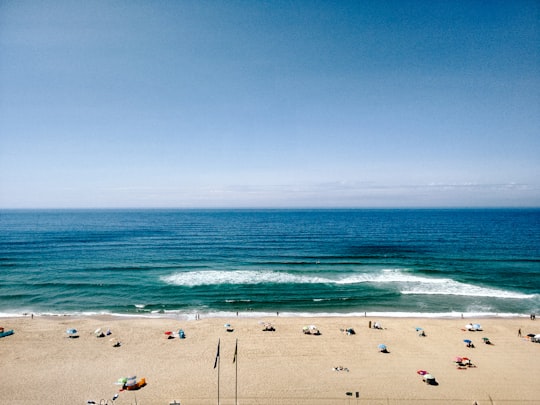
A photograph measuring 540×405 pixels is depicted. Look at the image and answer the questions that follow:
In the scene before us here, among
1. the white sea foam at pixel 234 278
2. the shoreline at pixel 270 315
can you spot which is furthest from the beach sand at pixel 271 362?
the white sea foam at pixel 234 278

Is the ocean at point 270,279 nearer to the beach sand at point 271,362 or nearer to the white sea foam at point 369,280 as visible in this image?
the white sea foam at point 369,280

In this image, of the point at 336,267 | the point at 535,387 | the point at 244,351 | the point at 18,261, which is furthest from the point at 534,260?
the point at 18,261

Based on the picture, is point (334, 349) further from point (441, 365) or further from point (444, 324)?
point (444, 324)

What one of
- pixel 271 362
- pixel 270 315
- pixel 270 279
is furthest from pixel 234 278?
pixel 271 362

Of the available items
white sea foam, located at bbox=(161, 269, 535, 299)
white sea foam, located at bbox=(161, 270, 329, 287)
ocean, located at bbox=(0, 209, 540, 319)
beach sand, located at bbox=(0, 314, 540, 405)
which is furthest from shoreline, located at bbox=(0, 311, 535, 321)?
white sea foam, located at bbox=(161, 270, 329, 287)

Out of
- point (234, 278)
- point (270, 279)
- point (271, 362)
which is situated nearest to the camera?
point (271, 362)

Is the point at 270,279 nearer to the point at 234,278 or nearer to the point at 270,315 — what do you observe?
the point at 234,278
